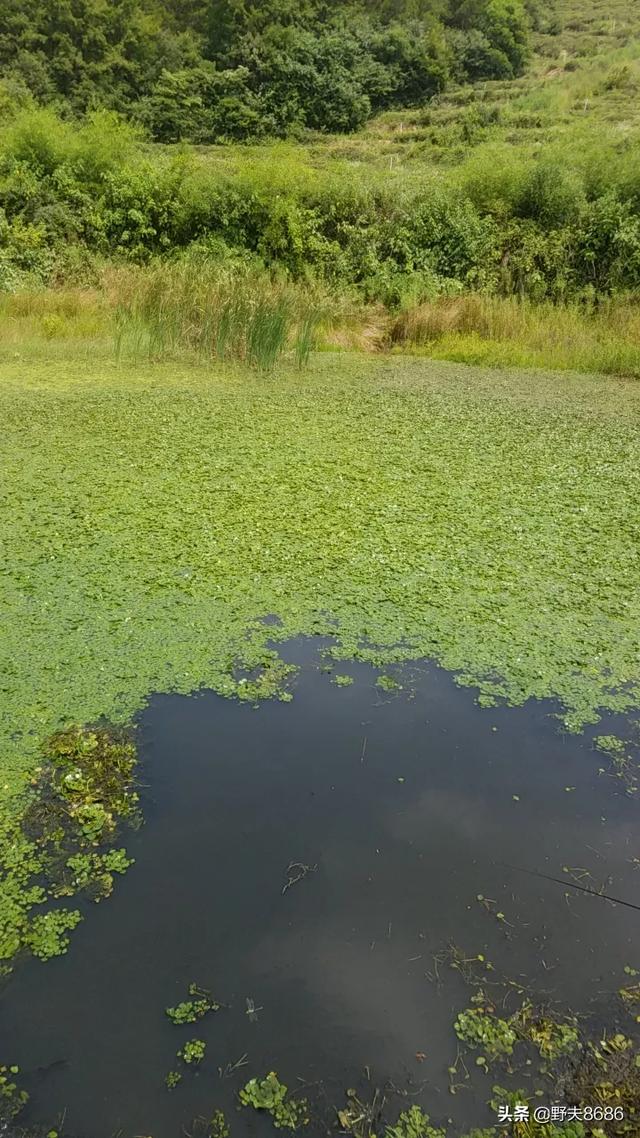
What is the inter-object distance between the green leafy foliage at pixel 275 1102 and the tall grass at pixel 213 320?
6954 mm

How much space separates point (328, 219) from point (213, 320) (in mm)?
4357

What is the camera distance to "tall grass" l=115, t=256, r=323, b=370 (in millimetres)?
7773

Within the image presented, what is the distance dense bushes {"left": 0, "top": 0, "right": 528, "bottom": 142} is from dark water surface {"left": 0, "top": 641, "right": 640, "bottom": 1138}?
32.3 meters

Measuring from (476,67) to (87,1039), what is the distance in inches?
1660

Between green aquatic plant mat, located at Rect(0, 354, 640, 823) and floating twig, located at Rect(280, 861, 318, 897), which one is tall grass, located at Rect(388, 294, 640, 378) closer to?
green aquatic plant mat, located at Rect(0, 354, 640, 823)

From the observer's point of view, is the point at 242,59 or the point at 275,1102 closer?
the point at 275,1102

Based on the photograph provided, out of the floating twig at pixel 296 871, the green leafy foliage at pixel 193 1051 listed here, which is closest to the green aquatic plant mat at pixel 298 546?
the floating twig at pixel 296 871

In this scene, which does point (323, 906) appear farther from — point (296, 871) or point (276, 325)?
point (276, 325)

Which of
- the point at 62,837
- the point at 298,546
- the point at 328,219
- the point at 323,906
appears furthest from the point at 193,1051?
the point at 328,219

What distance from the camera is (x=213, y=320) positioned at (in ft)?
25.7

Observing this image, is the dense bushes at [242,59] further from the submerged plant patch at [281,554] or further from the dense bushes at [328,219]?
the submerged plant patch at [281,554]

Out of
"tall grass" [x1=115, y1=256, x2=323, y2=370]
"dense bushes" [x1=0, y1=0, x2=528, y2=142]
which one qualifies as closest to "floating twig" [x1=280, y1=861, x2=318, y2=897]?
"tall grass" [x1=115, y1=256, x2=323, y2=370]

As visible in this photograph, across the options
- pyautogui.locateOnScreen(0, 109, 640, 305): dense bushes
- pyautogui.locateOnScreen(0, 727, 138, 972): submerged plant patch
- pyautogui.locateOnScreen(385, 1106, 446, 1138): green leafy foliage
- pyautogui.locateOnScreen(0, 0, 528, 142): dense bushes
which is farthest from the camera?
pyautogui.locateOnScreen(0, 0, 528, 142): dense bushes

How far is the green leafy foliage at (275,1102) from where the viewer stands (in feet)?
4.72
